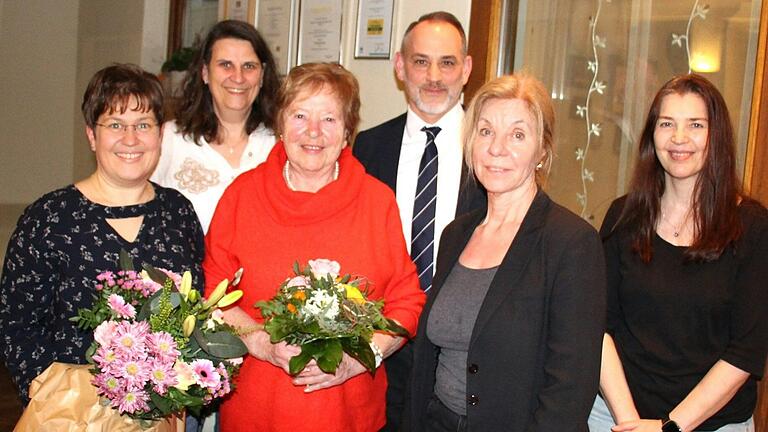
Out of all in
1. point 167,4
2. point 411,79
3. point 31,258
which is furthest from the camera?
point 167,4

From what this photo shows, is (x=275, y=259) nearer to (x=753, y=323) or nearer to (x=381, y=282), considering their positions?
(x=381, y=282)

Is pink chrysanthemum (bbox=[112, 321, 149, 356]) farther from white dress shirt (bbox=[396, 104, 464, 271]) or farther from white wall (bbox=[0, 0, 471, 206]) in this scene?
white wall (bbox=[0, 0, 471, 206])

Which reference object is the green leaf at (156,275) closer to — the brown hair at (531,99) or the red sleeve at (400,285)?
the red sleeve at (400,285)

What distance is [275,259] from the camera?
8.05 feet

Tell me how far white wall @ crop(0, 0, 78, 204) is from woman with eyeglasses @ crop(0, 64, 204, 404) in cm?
575

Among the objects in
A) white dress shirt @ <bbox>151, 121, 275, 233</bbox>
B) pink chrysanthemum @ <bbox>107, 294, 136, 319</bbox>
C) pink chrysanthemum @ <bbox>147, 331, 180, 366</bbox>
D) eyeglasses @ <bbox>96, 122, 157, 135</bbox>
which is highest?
eyeglasses @ <bbox>96, 122, 157, 135</bbox>

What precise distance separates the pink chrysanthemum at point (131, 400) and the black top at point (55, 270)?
50 cm

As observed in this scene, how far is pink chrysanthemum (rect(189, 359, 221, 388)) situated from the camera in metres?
1.97

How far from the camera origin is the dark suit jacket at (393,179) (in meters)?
2.89

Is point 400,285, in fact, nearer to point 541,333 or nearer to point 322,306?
point 322,306

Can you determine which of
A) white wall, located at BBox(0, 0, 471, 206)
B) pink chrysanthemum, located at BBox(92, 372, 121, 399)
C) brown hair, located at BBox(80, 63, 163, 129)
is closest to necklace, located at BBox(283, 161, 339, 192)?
brown hair, located at BBox(80, 63, 163, 129)

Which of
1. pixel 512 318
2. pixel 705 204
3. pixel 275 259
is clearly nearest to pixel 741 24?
pixel 705 204

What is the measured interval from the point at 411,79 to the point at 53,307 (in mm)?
1601

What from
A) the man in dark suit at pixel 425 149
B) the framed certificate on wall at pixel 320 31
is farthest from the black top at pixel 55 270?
the framed certificate on wall at pixel 320 31
